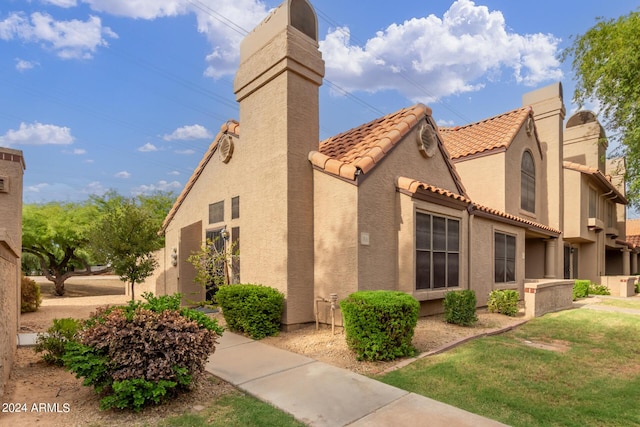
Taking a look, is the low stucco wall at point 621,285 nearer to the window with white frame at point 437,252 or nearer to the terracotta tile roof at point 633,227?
the window with white frame at point 437,252

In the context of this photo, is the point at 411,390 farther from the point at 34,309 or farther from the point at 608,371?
the point at 34,309

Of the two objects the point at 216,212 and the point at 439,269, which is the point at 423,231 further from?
the point at 216,212

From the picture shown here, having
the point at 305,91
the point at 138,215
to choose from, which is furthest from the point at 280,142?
the point at 138,215

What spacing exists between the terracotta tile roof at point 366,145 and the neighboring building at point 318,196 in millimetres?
39

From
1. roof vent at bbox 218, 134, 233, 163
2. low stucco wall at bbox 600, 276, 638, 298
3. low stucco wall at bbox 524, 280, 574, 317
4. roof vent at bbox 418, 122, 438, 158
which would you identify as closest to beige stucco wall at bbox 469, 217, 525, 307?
low stucco wall at bbox 524, 280, 574, 317

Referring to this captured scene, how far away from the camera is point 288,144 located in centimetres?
871

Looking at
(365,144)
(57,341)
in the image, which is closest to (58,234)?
(57,341)

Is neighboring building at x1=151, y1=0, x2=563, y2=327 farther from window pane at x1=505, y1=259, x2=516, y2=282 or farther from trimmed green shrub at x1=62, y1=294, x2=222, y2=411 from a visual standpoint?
trimmed green shrub at x1=62, y1=294, x2=222, y2=411

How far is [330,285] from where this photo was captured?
8.55m

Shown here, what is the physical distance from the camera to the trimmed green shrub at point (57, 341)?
6.04 meters

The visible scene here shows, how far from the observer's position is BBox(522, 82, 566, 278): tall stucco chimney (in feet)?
60.3

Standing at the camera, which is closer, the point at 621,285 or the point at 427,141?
the point at 427,141

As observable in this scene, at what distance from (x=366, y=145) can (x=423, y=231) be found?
2646 millimetres

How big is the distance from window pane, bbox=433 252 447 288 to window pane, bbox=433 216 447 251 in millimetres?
188
